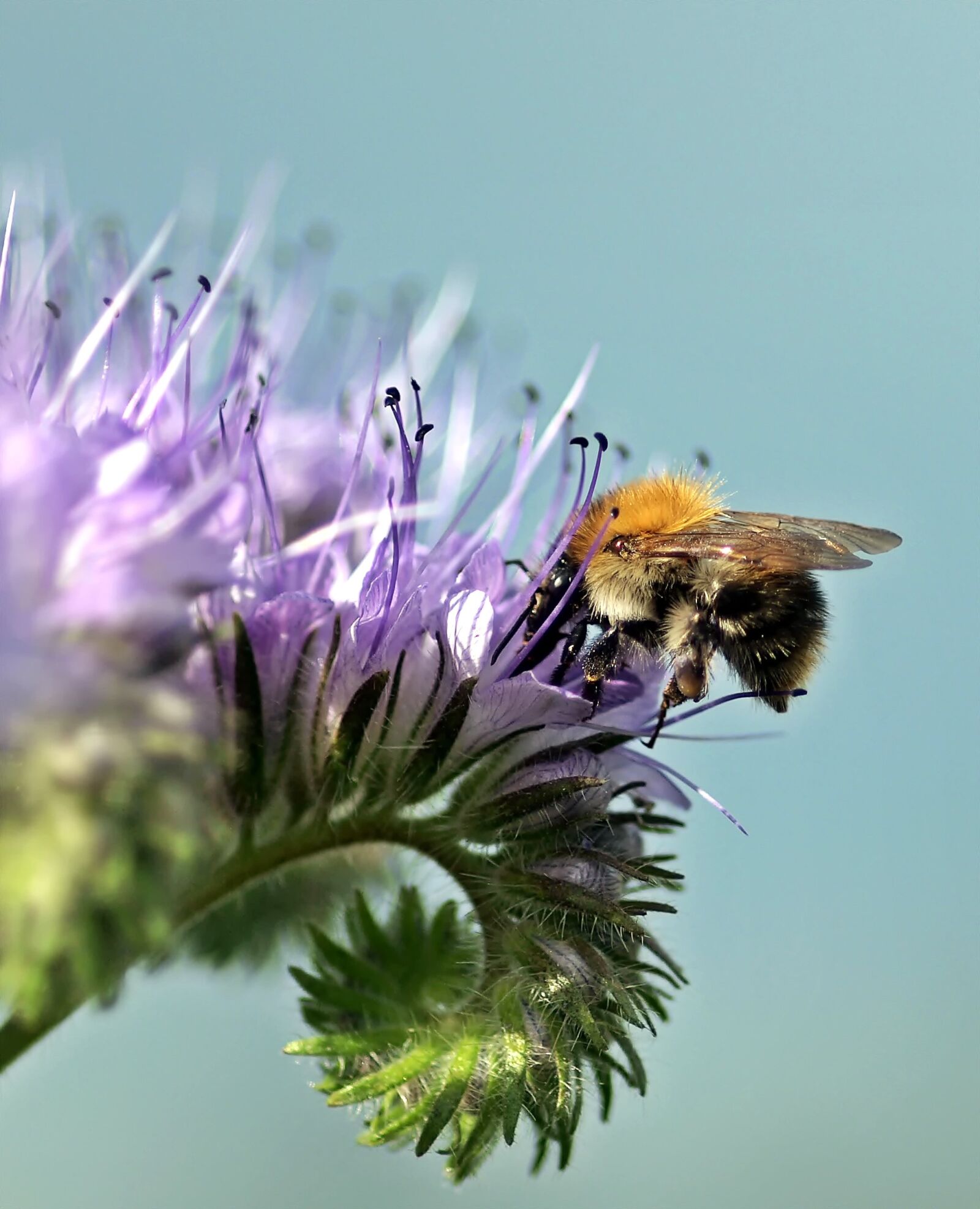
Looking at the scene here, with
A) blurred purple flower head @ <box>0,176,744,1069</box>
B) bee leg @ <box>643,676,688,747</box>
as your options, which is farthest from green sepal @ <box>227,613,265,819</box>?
bee leg @ <box>643,676,688,747</box>

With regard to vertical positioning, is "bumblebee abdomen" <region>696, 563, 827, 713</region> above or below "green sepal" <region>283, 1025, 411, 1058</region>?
above

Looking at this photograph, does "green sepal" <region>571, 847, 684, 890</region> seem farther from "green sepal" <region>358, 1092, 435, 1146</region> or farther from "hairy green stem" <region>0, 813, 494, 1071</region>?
"green sepal" <region>358, 1092, 435, 1146</region>

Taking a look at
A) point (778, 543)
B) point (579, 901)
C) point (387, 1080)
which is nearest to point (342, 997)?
point (387, 1080)

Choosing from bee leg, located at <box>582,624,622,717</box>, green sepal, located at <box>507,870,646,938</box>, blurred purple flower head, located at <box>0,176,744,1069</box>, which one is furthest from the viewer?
bee leg, located at <box>582,624,622,717</box>

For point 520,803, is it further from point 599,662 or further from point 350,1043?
point 350,1043

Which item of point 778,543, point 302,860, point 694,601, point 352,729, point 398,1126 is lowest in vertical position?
point 398,1126

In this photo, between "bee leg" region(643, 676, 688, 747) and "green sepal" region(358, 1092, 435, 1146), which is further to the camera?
"bee leg" region(643, 676, 688, 747)

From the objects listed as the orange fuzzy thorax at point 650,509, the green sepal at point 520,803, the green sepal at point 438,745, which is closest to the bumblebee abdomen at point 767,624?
the orange fuzzy thorax at point 650,509
